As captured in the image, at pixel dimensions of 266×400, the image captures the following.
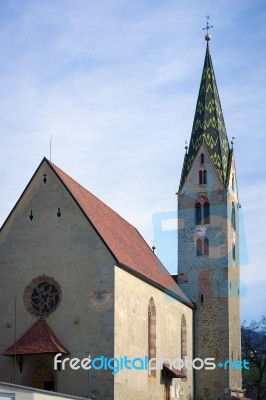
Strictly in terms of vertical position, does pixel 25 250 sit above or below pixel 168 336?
above

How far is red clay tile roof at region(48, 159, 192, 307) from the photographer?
111ft

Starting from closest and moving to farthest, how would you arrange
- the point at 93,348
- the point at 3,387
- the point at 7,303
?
the point at 3,387
the point at 93,348
the point at 7,303

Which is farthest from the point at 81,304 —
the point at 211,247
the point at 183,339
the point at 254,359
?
the point at 254,359

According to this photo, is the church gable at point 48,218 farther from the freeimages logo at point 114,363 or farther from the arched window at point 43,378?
the arched window at point 43,378

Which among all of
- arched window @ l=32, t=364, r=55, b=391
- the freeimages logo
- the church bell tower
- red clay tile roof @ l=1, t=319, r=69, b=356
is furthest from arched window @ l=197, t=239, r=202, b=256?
arched window @ l=32, t=364, r=55, b=391

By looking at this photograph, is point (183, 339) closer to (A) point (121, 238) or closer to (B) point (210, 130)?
(A) point (121, 238)

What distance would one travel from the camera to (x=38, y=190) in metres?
34.2

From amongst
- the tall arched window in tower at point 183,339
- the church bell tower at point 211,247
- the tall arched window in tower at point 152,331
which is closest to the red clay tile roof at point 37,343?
the tall arched window in tower at point 152,331

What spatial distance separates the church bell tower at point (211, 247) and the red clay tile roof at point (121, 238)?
2043mm

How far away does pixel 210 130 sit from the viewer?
50594 millimetres

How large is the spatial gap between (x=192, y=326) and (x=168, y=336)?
21.8 ft

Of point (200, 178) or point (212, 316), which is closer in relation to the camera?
point (212, 316)

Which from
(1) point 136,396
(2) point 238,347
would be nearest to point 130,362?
(1) point 136,396

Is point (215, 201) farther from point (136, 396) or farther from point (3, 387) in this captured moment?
point (3, 387)
